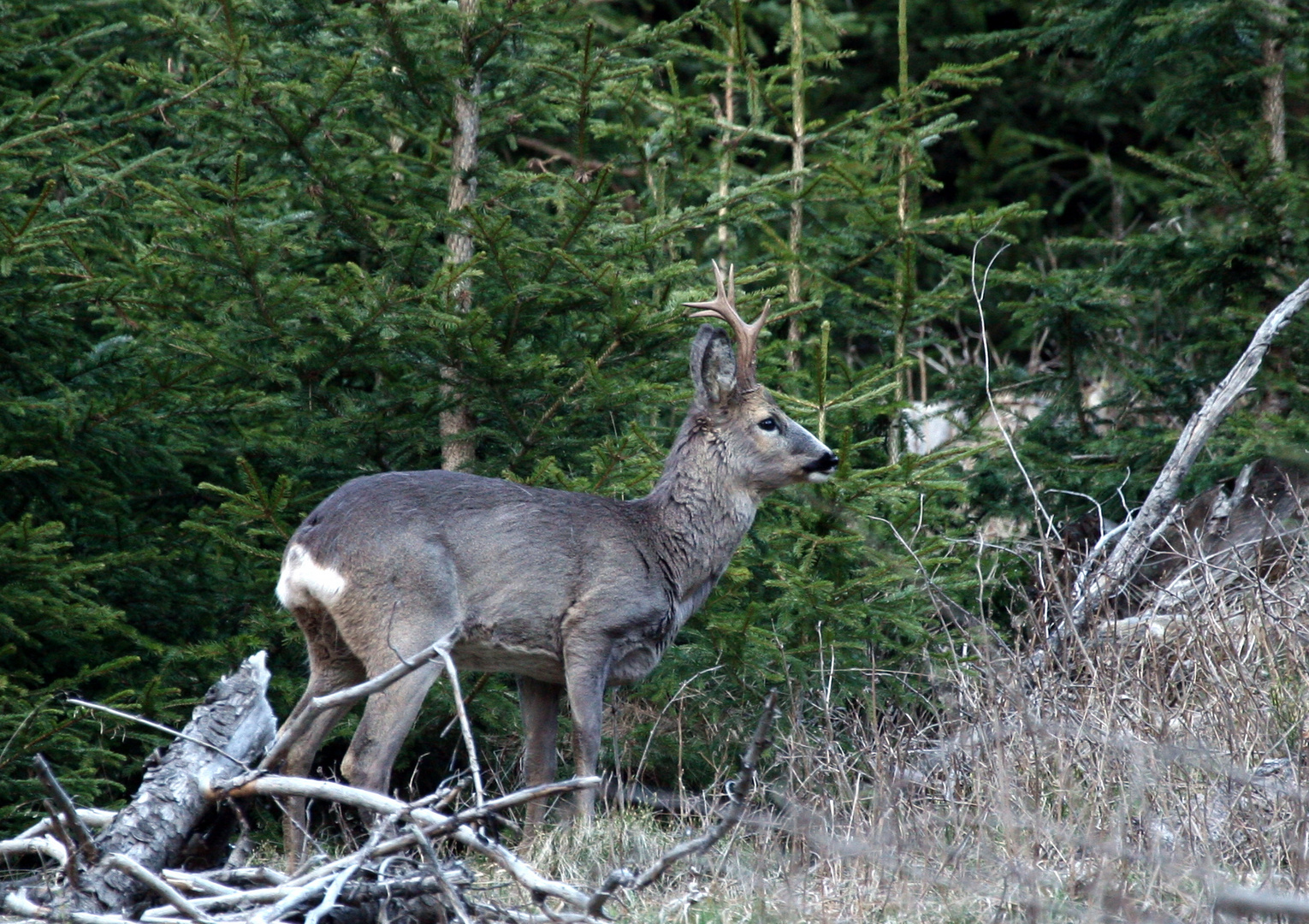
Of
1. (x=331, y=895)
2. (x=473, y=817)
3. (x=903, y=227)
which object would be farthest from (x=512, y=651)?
(x=903, y=227)

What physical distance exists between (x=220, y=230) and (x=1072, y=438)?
18.7ft

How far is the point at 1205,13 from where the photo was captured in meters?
8.38

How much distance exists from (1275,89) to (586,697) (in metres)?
6.36

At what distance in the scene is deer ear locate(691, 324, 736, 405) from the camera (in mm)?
6484

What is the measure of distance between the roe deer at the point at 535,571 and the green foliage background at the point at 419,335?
1.55ft

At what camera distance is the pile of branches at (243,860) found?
384cm

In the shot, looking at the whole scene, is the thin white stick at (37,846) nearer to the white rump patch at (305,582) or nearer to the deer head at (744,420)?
the white rump patch at (305,582)

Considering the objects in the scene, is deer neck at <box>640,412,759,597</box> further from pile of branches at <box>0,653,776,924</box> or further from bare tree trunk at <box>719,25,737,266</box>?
pile of branches at <box>0,653,776,924</box>

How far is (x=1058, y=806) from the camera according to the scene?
486cm

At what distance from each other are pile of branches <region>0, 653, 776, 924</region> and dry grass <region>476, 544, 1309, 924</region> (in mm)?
476

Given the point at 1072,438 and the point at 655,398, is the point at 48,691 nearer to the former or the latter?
the point at 655,398

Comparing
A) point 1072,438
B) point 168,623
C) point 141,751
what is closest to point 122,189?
point 168,623

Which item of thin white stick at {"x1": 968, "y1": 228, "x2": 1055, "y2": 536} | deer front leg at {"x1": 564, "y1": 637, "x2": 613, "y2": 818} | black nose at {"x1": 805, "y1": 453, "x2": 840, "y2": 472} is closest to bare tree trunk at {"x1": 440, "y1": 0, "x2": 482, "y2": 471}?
deer front leg at {"x1": 564, "y1": 637, "x2": 613, "y2": 818}

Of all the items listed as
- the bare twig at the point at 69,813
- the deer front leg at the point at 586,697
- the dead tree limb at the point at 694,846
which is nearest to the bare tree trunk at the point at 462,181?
the deer front leg at the point at 586,697
